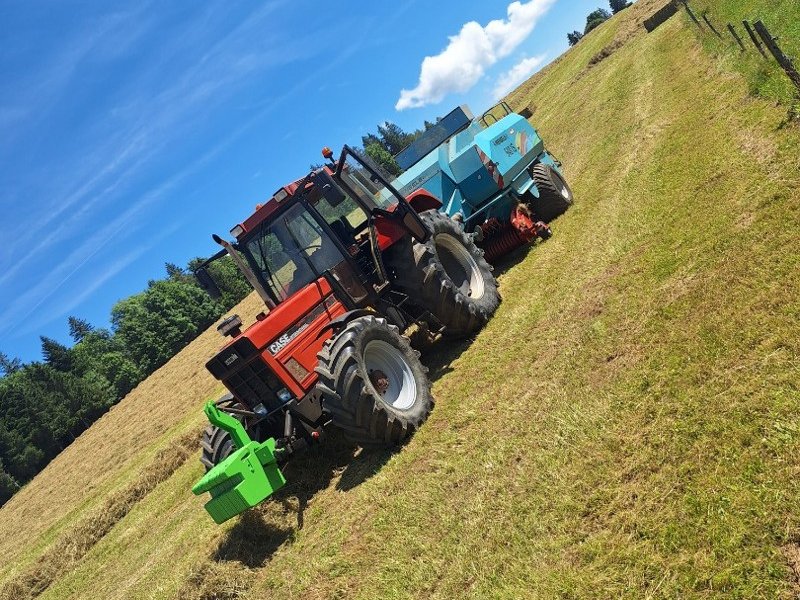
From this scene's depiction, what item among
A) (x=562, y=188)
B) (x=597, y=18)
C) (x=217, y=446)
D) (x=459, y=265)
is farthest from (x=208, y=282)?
(x=597, y=18)

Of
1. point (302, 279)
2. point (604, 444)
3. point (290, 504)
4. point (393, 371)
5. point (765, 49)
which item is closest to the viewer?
point (604, 444)

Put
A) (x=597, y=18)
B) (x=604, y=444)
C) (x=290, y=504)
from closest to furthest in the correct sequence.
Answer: (x=604, y=444) → (x=290, y=504) → (x=597, y=18)

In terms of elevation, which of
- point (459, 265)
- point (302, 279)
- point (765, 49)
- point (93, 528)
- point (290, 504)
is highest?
point (302, 279)

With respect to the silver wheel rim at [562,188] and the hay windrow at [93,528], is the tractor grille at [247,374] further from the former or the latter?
the hay windrow at [93,528]

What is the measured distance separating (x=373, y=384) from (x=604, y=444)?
2690 millimetres

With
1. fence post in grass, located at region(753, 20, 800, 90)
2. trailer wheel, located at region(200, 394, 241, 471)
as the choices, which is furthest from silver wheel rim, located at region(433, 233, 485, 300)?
fence post in grass, located at region(753, 20, 800, 90)

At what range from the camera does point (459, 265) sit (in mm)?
8398

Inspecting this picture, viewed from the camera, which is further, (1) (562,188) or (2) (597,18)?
(2) (597,18)

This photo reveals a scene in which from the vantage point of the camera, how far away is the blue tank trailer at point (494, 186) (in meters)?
9.76

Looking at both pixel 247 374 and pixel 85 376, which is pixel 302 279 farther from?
pixel 85 376

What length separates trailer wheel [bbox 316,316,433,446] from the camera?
5320 millimetres

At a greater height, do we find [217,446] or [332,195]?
[332,195]

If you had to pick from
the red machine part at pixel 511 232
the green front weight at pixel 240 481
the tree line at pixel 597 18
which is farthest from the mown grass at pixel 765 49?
the tree line at pixel 597 18

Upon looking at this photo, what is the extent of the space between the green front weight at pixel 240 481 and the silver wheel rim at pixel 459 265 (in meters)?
3.91
